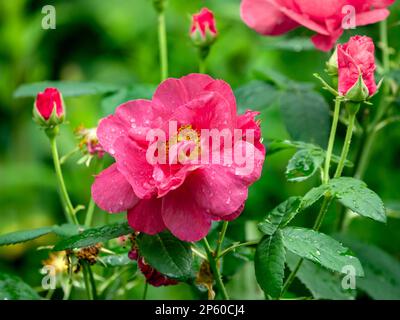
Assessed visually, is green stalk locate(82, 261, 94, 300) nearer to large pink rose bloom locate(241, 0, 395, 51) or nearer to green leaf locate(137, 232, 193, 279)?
green leaf locate(137, 232, 193, 279)

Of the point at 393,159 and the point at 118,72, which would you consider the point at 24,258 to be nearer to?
the point at 118,72

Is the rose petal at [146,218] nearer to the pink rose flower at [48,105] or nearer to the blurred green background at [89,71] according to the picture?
the pink rose flower at [48,105]

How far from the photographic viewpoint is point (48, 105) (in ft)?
2.33

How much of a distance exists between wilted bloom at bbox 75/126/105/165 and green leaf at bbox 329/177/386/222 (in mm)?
257

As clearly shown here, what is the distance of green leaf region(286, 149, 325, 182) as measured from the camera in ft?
2.09

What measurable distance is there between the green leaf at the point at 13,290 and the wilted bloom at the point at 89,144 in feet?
0.46

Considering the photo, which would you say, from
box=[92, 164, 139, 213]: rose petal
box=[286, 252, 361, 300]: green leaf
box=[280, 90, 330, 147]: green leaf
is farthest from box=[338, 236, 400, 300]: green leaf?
box=[92, 164, 139, 213]: rose petal

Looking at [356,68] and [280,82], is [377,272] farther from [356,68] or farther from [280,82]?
[356,68]

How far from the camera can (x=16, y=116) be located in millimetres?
1636

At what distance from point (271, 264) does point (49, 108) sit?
273mm

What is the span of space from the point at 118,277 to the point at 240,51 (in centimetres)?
94

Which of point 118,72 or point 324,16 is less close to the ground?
point 324,16

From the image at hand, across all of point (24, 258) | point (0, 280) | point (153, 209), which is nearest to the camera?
point (153, 209)
